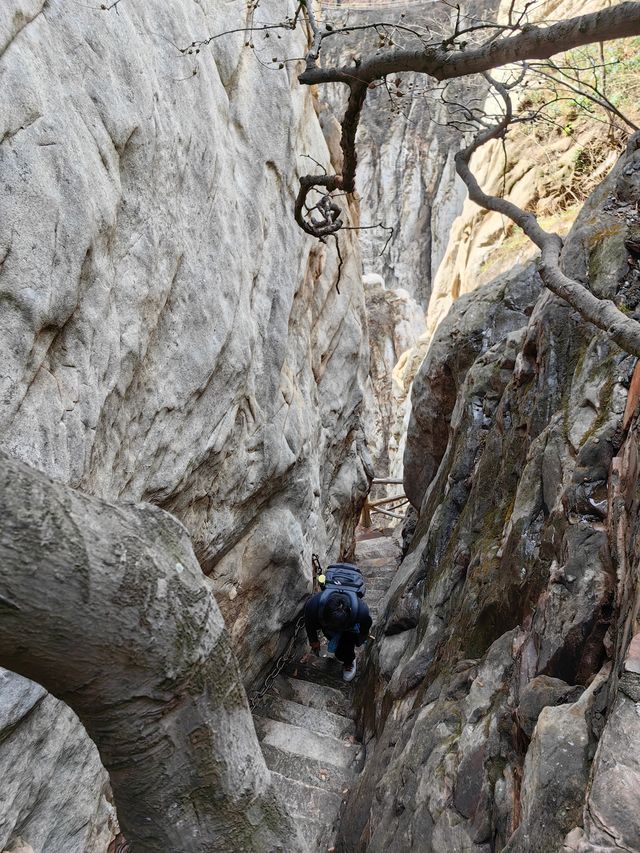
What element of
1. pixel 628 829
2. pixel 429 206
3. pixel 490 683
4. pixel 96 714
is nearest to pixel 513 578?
pixel 490 683

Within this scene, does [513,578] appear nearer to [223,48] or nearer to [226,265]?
[226,265]

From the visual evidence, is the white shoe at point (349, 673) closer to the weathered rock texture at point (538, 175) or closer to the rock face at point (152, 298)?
the rock face at point (152, 298)

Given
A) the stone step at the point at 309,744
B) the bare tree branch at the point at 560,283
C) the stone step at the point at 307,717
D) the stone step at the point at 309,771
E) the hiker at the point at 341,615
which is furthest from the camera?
the hiker at the point at 341,615

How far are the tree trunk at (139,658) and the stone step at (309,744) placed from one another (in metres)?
4.80

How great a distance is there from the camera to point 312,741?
6305 mm

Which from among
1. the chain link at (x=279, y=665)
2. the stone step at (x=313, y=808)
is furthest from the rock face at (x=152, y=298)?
the stone step at (x=313, y=808)

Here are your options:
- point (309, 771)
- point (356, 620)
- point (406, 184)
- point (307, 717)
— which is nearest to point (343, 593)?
point (356, 620)

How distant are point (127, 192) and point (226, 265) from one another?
5.24 feet

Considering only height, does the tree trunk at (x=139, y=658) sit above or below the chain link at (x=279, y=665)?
above

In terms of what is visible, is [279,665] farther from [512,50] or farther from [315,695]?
[512,50]

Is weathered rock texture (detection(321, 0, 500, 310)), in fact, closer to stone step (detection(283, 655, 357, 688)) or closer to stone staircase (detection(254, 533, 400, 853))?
stone step (detection(283, 655, 357, 688))

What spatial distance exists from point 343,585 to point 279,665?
1560 millimetres

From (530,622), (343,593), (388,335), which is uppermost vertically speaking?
(388,335)

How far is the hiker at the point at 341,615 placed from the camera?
7.45 meters
